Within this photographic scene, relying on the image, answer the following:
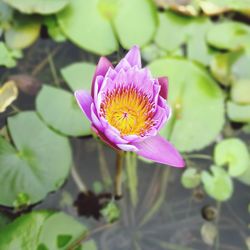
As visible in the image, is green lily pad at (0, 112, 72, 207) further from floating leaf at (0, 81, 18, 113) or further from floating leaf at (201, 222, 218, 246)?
floating leaf at (201, 222, 218, 246)

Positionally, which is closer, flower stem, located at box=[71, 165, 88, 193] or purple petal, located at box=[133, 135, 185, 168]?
purple petal, located at box=[133, 135, 185, 168]

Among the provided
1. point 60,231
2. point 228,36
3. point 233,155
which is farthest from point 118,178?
point 228,36

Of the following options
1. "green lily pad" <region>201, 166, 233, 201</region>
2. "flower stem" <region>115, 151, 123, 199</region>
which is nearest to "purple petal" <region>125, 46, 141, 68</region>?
"flower stem" <region>115, 151, 123, 199</region>

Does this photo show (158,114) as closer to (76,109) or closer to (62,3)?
(76,109)

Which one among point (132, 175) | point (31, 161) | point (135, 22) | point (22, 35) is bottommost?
point (132, 175)

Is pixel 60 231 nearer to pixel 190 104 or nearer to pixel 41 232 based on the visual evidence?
pixel 41 232

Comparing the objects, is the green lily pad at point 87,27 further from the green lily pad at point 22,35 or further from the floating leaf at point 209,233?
→ the floating leaf at point 209,233
